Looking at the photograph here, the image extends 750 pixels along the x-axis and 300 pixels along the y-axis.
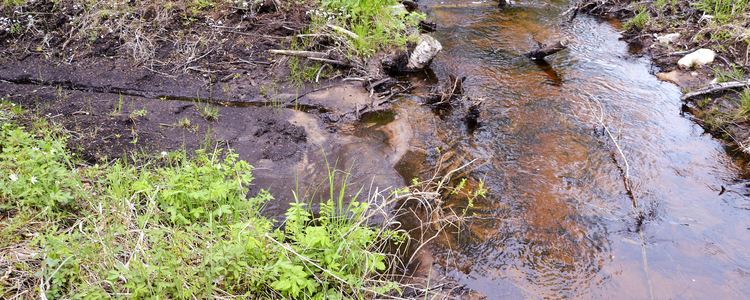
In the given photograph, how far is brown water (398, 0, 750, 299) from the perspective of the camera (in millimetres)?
3172

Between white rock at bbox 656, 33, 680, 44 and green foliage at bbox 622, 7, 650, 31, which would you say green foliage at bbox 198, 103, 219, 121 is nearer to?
white rock at bbox 656, 33, 680, 44

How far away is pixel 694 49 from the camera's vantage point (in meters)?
6.44

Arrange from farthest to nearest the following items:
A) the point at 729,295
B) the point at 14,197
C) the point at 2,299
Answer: the point at 729,295 → the point at 14,197 → the point at 2,299

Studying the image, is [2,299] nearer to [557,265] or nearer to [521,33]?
[557,265]

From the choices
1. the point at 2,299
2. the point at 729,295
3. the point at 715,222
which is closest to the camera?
the point at 2,299

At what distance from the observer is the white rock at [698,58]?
6152mm

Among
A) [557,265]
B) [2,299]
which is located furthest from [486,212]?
[2,299]

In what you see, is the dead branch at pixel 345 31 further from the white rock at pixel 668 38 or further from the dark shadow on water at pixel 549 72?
the white rock at pixel 668 38

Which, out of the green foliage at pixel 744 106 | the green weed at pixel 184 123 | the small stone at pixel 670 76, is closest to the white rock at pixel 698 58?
the small stone at pixel 670 76

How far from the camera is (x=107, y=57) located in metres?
5.57

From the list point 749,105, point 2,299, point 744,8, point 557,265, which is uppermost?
point 744,8

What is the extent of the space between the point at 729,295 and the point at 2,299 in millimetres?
5148

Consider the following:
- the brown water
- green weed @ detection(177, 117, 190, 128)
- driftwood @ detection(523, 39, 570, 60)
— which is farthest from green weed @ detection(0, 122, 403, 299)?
driftwood @ detection(523, 39, 570, 60)

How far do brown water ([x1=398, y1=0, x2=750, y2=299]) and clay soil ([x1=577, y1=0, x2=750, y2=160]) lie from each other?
0.82 feet
